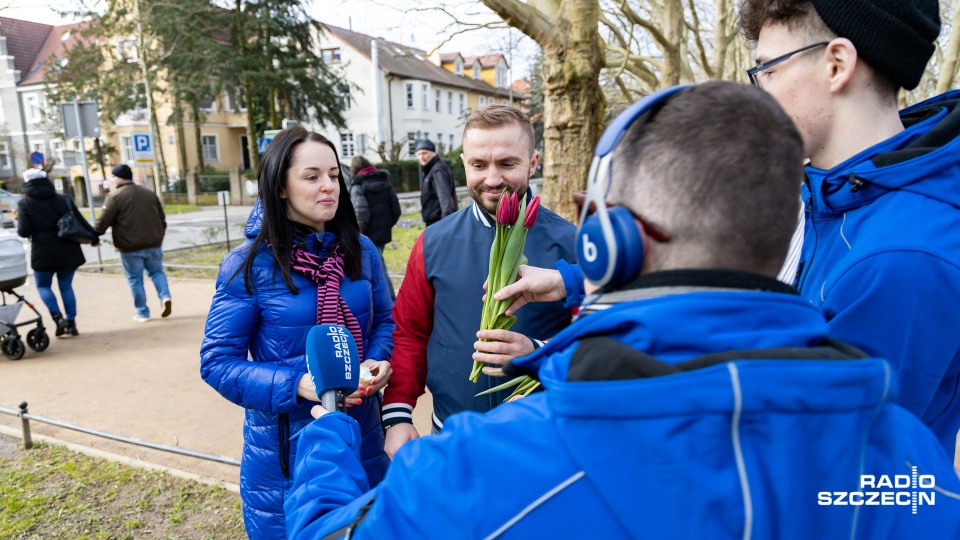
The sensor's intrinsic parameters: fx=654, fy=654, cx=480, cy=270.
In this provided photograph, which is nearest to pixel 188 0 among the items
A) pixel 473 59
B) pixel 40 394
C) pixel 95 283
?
pixel 95 283

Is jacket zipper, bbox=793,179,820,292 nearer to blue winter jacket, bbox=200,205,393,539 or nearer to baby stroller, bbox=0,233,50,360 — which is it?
blue winter jacket, bbox=200,205,393,539

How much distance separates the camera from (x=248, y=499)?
8.86 ft

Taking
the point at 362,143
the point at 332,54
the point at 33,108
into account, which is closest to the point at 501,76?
the point at 332,54

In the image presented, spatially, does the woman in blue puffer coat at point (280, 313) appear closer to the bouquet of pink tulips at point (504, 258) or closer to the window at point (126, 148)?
the bouquet of pink tulips at point (504, 258)

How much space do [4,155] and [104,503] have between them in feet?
168

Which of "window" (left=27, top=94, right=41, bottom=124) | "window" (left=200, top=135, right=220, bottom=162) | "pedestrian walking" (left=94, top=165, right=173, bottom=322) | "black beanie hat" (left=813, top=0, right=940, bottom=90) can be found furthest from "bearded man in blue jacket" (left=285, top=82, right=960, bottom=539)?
"window" (left=27, top=94, right=41, bottom=124)

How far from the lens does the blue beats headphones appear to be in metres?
0.99

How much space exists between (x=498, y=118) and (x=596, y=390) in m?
1.90

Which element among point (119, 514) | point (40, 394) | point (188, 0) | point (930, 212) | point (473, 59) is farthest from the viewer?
point (473, 59)

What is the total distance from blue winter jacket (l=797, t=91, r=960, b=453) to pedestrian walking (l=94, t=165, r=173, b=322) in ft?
29.1

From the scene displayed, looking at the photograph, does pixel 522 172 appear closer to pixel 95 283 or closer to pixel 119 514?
pixel 119 514

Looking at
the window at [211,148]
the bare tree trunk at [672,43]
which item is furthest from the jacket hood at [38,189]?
the window at [211,148]

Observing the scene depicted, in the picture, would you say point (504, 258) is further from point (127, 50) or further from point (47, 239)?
point (127, 50)

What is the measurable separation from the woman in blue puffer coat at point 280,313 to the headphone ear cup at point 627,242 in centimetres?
164
